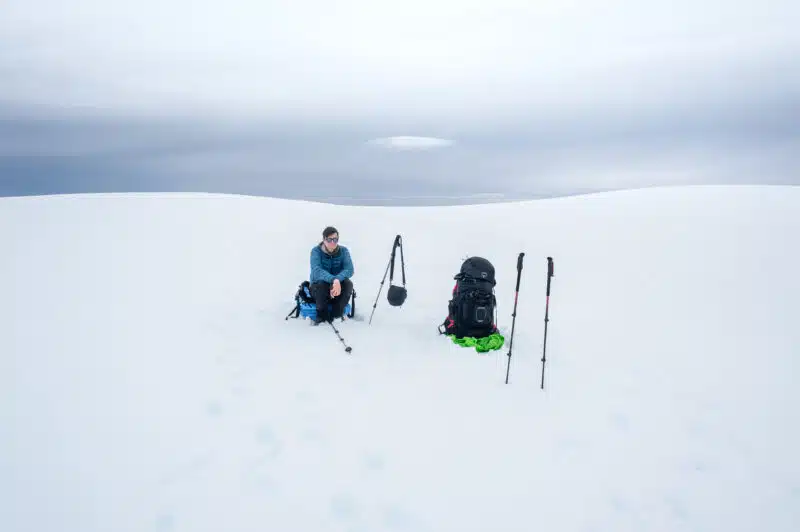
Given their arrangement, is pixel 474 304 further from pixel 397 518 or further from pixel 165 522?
pixel 165 522

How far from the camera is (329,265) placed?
26.1 ft

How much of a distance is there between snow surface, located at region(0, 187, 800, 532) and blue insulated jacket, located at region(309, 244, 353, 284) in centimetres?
86

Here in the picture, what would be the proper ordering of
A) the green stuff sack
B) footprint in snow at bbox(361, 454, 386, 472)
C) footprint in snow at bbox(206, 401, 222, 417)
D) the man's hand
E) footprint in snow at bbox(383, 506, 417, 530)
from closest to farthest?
footprint in snow at bbox(383, 506, 417, 530)
footprint in snow at bbox(361, 454, 386, 472)
footprint in snow at bbox(206, 401, 222, 417)
the green stuff sack
the man's hand

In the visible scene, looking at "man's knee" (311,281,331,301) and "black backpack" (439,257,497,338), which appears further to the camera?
"man's knee" (311,281,331,301)

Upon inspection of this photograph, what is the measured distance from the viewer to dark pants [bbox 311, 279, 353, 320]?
25.0 feet

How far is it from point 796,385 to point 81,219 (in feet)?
64.8

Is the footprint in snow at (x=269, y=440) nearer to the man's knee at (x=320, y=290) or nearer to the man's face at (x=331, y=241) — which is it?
the man's knee at (x=320, y=290)

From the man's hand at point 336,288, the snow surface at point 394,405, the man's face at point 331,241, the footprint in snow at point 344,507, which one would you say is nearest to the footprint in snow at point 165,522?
the snow surface at point 394,405

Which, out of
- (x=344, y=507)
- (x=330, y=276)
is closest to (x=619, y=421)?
(x=344, y=507)

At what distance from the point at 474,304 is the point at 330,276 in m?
2.32

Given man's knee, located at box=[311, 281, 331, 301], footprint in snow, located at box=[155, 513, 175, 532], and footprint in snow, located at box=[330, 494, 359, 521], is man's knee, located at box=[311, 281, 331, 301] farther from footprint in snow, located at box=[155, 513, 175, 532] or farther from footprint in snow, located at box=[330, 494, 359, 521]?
footprint in snow, located at box=[155, 513, 175, 532]

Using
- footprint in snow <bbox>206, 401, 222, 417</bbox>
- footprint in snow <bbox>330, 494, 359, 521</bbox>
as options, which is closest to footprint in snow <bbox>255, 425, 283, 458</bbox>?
footprint in snow <bbox>206, 401, 222, 417</bbox>

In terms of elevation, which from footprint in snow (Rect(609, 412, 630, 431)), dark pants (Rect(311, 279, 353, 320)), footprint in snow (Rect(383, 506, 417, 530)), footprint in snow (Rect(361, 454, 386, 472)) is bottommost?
footprint in snow (Rect(383, 506, 417, 530))

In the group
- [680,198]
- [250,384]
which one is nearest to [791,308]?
[250,384]
